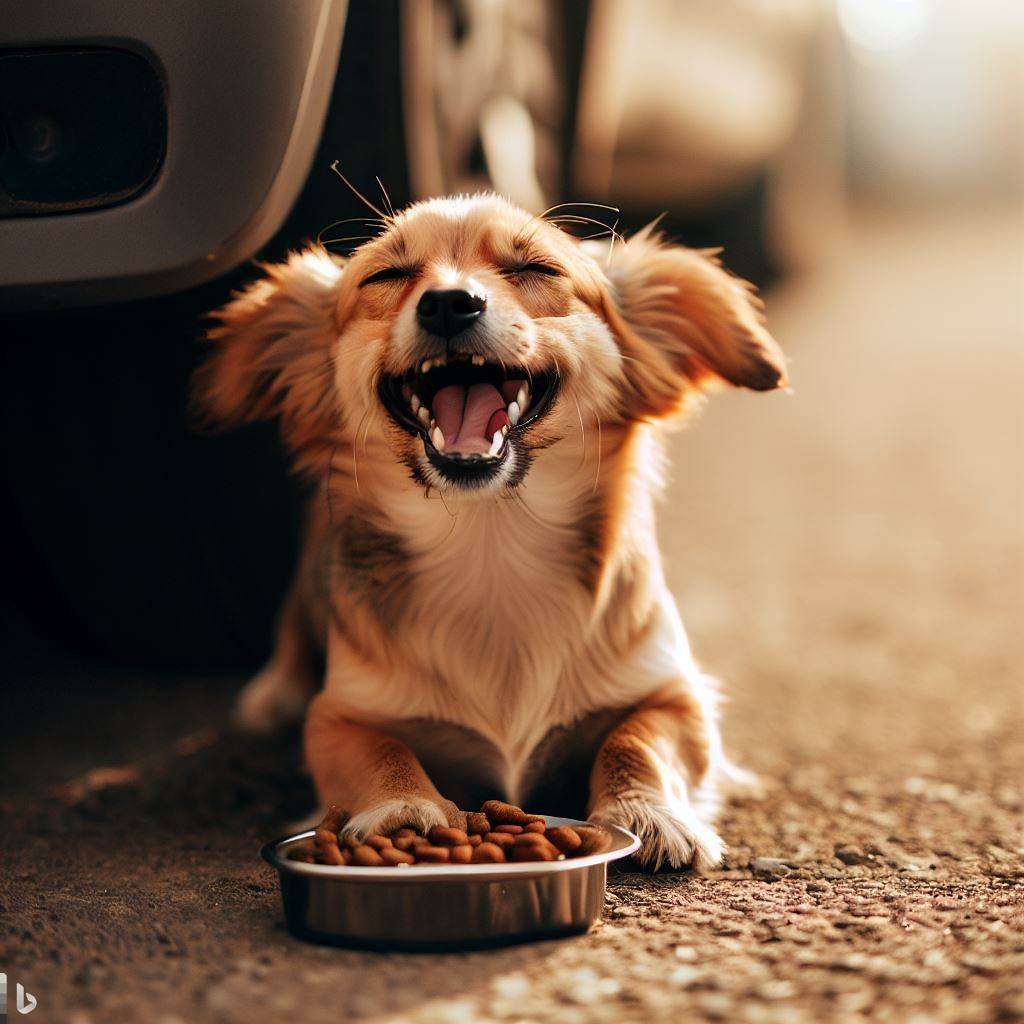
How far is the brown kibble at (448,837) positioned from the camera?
179cm

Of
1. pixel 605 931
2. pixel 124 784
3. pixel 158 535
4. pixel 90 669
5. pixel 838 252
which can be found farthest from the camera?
pixel 838 252

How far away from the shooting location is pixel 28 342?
9.07 feet

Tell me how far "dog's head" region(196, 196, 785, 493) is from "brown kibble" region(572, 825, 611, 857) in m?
0.52

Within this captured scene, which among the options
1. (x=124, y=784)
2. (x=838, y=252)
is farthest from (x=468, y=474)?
(x=838, y=252)

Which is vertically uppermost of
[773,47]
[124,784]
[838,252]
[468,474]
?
[773,47]

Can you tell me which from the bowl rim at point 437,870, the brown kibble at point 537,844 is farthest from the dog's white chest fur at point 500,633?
the bowl rim at point 437,870

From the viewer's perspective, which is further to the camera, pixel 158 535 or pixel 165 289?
pixel 158 535

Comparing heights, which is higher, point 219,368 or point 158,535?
point 219,368

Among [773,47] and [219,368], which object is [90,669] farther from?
[773,47]

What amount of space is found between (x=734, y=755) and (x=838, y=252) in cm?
595

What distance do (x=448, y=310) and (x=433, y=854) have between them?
757 mm

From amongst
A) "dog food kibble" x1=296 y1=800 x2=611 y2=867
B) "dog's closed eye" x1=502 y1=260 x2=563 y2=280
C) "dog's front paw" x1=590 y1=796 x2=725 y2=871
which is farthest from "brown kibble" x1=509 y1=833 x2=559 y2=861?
"dog's closed eye" x1=502 y1=260 x2=563 y2=280

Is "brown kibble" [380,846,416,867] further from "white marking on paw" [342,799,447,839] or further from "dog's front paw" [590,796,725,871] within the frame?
"dog's front paw" [590,796,725,871]

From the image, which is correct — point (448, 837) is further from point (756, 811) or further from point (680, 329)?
point (680, 329)
